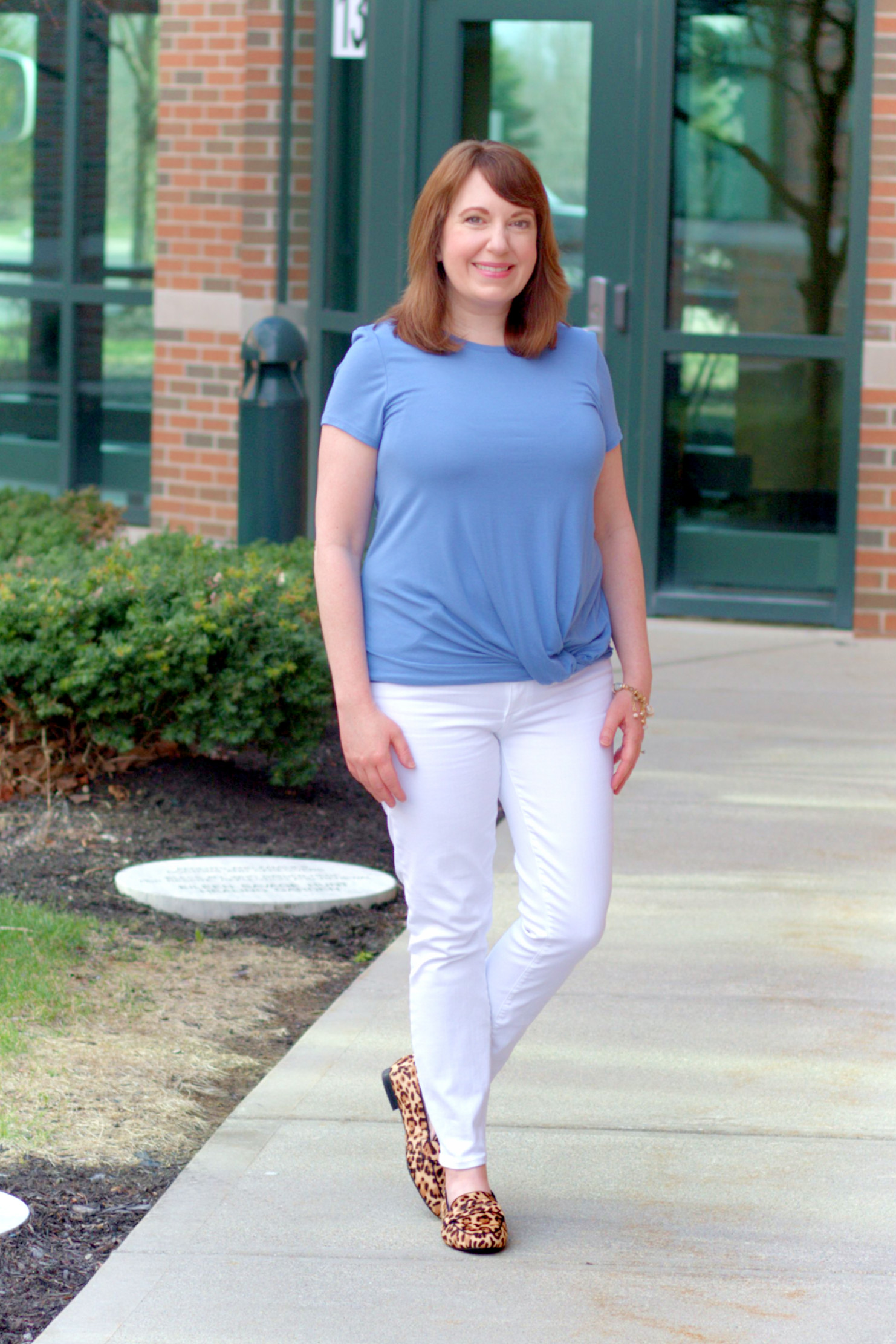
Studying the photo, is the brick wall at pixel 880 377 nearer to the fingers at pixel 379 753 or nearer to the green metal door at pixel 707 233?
the green metal door at pixel 707 233

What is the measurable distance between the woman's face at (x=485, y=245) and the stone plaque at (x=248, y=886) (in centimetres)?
235

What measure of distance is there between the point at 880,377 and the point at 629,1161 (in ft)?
18.9

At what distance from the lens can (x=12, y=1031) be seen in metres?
3.95

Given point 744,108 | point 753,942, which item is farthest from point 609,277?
point 753,942

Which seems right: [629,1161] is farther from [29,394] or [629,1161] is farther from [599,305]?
[29,394]

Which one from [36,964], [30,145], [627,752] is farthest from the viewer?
[30,145]

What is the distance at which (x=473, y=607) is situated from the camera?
296 centimetres

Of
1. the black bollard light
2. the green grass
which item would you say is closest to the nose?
the green grass

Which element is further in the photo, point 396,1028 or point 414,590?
point 396,1028

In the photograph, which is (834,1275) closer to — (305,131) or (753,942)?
(753,942)

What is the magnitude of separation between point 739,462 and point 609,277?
109 cm

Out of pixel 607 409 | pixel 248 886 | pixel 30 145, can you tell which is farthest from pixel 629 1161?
pixel 30 145

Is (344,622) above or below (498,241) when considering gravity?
below

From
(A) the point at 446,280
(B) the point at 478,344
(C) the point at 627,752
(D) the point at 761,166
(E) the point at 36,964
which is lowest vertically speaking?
(E) the point at 36,964
